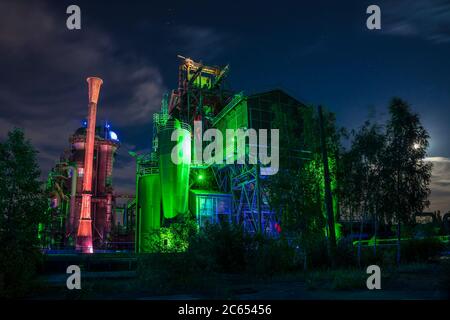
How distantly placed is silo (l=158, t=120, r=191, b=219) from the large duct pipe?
33.0 feet

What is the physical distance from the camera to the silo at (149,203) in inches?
1679

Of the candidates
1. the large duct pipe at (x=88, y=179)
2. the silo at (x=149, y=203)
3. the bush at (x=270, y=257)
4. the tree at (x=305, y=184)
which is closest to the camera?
the bush at (x=270, y=257)

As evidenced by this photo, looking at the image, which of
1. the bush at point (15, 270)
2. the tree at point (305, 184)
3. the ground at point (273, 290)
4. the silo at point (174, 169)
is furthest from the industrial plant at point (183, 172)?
the bush at point (15, 270)

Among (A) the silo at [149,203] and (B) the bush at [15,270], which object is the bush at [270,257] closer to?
(B) the bush at [15,270]

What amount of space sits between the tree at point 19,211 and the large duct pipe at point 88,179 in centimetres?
2950

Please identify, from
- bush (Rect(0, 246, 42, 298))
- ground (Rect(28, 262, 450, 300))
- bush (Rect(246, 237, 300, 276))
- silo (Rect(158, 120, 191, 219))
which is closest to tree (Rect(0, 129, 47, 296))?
bush (Rect(0, 246, 42, 298))

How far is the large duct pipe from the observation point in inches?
1614

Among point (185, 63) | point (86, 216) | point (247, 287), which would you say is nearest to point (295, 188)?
point (247, 287)

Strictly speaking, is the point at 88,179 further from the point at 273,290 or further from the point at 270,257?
the point at 273,290

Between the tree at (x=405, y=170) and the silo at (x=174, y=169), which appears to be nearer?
the tree at (x=405, y=170)

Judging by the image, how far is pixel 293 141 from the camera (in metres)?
22.8

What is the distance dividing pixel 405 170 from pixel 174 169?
24.0 metres

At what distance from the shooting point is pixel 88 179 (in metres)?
43.5
